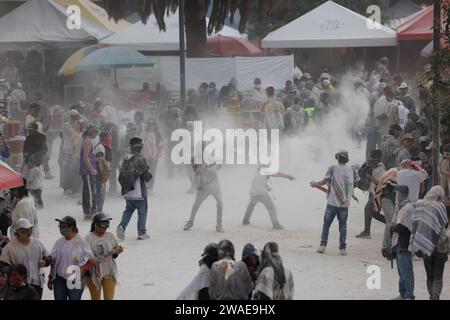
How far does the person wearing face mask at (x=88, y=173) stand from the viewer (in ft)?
58.9

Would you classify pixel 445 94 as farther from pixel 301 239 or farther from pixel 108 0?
pixel 108 0

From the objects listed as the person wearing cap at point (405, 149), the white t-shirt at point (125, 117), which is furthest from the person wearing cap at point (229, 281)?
the white t-shirt at point (125, 117)

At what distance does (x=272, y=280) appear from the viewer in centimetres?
959

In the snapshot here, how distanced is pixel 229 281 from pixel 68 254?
2085 millimetres

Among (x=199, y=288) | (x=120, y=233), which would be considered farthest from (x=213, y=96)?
(x=199, y=288)

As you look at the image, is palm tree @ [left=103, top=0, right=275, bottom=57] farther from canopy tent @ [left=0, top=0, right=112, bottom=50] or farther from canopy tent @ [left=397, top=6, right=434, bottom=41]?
canopy tent @ [left=397, top=6, right=434, bottom=41]

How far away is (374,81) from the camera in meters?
29.6

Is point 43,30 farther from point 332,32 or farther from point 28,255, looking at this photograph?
point 28,255

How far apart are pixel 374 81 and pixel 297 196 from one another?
9.92 metres

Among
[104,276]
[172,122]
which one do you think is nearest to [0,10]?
[172,122]

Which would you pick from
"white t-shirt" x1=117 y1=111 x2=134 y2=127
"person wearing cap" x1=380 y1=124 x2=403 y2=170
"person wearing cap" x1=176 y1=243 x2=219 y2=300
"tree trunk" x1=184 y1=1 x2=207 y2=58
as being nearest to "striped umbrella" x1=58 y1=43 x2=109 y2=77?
"tree trunk" x1=184 y1=1 x2=207 y2=58

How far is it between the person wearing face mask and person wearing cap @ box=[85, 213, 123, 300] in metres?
6.40

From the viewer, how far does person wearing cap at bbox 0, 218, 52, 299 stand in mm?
10984

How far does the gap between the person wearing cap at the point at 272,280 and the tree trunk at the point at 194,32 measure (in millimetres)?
20889
